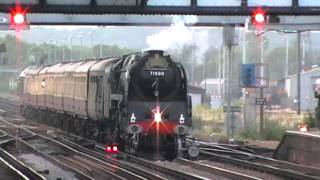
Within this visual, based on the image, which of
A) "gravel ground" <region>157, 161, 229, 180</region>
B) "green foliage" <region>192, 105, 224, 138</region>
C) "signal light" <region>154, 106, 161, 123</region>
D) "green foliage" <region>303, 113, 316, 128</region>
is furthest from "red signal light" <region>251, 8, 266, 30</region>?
"green foliage" <region>192, 105, 224, 138</region>

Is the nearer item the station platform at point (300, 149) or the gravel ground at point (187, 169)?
the gravel ground at point (187, 169)

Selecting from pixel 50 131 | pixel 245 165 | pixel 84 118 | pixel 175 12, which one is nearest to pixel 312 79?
pixel 50 131

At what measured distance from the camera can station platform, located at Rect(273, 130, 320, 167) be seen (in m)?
20.3

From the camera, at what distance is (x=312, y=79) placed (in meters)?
85.6

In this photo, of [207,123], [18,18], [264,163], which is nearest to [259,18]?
[18,18]

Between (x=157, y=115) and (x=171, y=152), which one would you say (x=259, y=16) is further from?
(x=171, y=152)

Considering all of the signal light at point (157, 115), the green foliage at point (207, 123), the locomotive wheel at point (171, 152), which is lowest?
the green foliage at point (207, 123)

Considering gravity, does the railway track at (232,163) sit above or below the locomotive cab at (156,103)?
below

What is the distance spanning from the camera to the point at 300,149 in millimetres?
21516

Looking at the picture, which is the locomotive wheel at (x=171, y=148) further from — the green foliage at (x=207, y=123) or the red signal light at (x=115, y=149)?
the green foliage at (x=207, y=123)

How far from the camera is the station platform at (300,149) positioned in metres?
20.3

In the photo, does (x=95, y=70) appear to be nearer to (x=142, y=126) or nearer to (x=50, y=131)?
(x=142, y=126)

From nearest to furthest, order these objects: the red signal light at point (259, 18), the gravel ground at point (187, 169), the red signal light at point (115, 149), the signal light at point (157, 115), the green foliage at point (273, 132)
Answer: the red signal light at point (259, 18)
the gravel ground at point (187, 169)
the signal light at point (157, 115)
the red signal light at point (115, 149)
the green foliage at point (273, 132)

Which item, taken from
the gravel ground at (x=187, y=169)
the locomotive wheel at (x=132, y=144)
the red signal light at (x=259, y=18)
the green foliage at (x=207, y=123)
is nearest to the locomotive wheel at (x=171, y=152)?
the gravel ground at (x=187, y=169)
